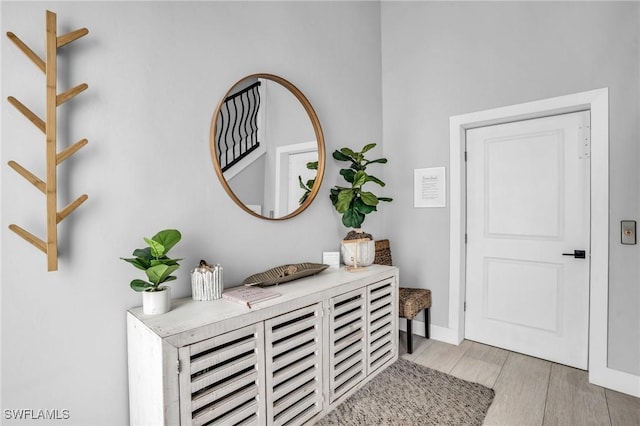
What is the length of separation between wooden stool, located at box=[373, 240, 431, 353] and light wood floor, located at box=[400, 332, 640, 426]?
0.71ft

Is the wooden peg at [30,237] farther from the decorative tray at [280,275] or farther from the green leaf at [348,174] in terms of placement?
the green leaf at [348,174]

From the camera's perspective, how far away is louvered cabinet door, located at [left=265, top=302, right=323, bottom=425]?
162cm

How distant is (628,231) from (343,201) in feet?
6.20

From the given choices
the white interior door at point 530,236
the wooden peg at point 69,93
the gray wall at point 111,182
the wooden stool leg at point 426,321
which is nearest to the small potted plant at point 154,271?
the gray wall at point 111,182

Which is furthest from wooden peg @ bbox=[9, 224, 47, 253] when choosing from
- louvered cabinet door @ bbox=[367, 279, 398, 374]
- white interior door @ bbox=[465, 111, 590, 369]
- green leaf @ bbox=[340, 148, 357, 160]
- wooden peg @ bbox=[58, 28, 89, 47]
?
white interior door @ bbox=[465, 111, 590, 369]

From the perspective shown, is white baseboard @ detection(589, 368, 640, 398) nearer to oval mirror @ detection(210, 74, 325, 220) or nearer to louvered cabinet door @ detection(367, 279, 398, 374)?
louvered cabinet door @ detection(367, 279, 398, 374)

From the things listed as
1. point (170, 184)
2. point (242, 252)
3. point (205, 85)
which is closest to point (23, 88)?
point (170, 184)

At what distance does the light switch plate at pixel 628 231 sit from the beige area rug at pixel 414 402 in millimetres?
1333

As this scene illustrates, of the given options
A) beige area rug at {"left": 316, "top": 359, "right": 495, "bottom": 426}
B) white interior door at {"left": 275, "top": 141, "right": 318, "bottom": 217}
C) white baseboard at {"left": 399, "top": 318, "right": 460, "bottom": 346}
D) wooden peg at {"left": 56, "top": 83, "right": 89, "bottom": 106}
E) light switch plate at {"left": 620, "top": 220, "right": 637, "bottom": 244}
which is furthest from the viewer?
white baseboard at {"left": 399, "top": 318, "right": 460, "bottom": 346}

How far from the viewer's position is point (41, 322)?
134 centimetres

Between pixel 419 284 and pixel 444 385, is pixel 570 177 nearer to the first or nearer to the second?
pixel 419 284

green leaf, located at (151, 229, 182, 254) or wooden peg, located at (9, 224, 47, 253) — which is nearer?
wooden peg, located at (9, 224, 47, 253)

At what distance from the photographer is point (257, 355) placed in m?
1.55

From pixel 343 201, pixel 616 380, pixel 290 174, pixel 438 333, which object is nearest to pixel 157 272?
pixel 290 174
